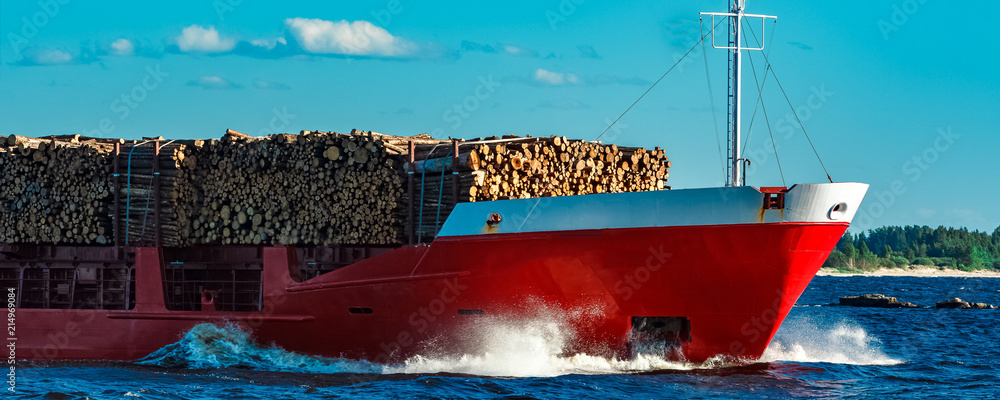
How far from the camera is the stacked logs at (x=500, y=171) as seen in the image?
15742mm

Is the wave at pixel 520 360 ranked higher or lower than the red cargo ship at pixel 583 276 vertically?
lower

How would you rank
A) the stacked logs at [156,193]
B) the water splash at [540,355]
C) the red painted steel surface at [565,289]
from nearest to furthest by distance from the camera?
the red painted steel surface at [565,289], the water splash at [540,355], the stacked logs at [156,193]

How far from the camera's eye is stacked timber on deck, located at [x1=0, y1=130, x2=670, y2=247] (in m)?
16.2

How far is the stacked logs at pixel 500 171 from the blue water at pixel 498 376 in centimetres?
220

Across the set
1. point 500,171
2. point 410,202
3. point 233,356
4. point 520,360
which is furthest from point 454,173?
point 233,356

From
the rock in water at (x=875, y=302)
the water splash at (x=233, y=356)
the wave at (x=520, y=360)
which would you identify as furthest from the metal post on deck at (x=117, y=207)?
the rock in water at (x=875, y=302)

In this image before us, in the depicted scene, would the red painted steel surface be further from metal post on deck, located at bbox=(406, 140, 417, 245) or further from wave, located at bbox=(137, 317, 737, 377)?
metal post on deck, located at bbox=(406, 140, 417, 245)

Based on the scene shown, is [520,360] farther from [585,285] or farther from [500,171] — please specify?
[500,171]

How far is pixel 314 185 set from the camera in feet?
56.1

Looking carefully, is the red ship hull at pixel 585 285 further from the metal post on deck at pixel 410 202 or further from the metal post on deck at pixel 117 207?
the metal post on deck at pixel 117 207

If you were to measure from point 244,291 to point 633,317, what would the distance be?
714 cm

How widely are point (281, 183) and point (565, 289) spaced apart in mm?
5639

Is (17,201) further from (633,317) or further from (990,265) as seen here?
(990,265)

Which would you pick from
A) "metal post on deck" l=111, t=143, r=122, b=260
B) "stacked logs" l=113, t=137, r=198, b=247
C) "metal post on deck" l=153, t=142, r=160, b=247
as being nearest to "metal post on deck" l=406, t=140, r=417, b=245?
"stacked logs" l=113, t=137, r=198, b=247
